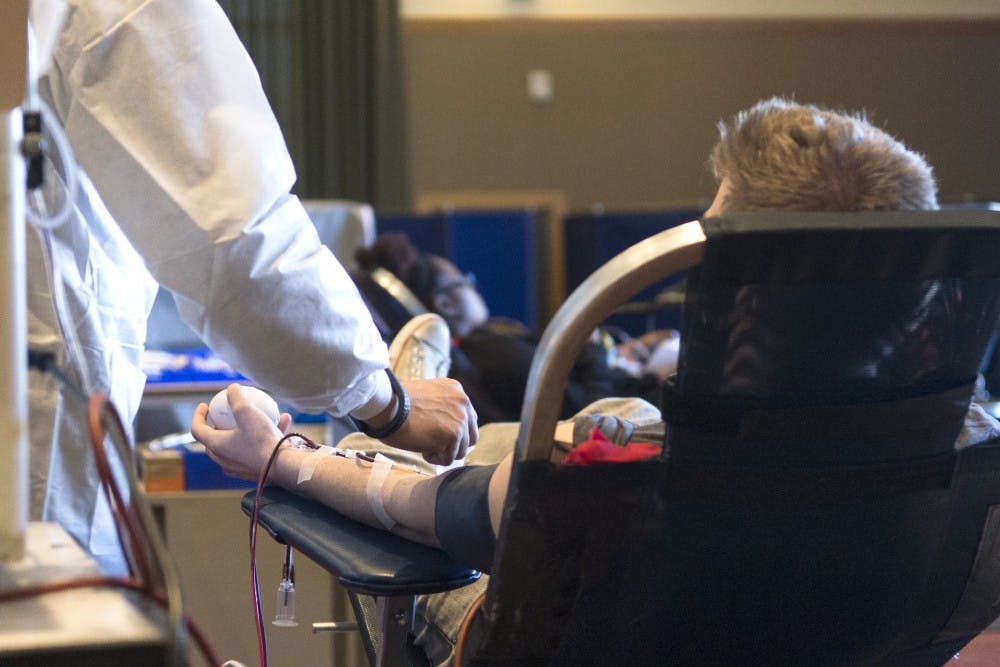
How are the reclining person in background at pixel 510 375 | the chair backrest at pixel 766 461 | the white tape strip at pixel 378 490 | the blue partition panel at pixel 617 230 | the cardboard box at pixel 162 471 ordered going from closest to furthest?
the chair backrest at pixel 766 461
the white tape strip at pixel 378 490
the cardboard box at pixel 162 471
the reclining person in background at pixel 510 375
the blue partition panel at pixel 617 230

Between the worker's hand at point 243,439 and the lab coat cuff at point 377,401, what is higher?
the lab coat cuff at point 377,401

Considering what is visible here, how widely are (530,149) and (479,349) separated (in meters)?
4.90

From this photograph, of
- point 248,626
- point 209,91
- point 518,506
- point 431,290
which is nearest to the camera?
point 518,506

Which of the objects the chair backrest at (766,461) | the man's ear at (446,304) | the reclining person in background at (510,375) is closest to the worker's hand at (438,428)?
the chair backrest at (766,461)

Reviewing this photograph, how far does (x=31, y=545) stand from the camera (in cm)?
77

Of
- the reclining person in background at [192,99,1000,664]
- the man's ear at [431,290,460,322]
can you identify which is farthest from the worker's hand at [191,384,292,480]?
the man's ear at [431,290,460,322]

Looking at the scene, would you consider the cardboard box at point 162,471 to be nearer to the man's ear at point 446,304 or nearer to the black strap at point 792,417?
the man's ear at point 446,304

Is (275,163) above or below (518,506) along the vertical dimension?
above

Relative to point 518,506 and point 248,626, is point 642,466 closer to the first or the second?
point 518,506

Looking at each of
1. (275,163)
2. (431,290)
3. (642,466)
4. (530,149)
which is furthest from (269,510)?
(530,149)

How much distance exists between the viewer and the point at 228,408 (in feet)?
4.61

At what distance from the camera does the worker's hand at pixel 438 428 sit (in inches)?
48.6

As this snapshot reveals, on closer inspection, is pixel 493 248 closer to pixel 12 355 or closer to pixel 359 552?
pixel 359 552

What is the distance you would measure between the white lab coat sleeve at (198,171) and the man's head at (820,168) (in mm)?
394
